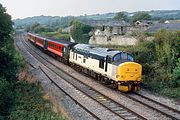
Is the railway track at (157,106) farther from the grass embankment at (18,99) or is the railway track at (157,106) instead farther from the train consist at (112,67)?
the grass embankment at (18,99)

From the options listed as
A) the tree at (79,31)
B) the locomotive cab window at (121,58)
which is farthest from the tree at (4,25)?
the tree at (79,31)

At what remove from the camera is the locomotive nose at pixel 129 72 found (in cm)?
2534

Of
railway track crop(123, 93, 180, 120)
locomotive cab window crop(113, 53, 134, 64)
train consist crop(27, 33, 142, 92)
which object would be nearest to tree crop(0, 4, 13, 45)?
train consist crop(27, 33, 142, 92)

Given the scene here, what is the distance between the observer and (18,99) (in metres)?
21.3

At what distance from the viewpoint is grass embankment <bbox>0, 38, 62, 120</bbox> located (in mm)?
18312

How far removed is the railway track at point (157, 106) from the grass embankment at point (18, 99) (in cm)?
582

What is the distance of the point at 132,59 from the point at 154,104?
4.91 m

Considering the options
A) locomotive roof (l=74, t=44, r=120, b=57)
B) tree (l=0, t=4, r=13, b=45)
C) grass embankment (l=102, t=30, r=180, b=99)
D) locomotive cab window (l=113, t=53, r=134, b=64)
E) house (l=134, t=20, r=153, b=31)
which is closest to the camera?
tree (l=0, t=4, r=13, b=45)

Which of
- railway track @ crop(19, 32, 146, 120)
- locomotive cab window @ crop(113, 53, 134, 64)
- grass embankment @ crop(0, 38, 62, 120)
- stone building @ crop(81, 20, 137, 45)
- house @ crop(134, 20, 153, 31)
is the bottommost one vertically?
railway track @ crop(19, 32, 146, 120)

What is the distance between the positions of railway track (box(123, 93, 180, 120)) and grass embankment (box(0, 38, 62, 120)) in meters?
5.82

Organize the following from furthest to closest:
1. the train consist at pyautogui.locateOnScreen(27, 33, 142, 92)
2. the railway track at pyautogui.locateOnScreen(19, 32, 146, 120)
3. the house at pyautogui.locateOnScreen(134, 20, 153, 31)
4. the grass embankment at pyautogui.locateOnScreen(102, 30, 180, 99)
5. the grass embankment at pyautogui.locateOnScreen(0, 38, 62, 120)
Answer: the house at pyautogui.locateOnScreen(134, 20, 153, 31) < the grass embankment at pyautogui.locateOnScreen(102, 30, 180, 99) < the train consist at pyautogui.locateOnScreen(27, 33, 142, 92) < the railway track at pyautogui.locateOnScreen(19, 32, 146, 120) < the grass embankment at pyautogui.locateOnScreen(0, 38, 62, 120)

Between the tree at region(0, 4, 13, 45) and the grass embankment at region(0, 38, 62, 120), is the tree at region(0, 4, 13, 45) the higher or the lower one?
the higher one

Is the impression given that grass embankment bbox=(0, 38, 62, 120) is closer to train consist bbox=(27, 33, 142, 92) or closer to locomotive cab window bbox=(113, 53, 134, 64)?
train consist bbox=(27, 33, 142, 92)

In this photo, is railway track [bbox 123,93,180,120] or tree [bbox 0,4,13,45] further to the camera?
tree [bbox 0,4,13,45]
